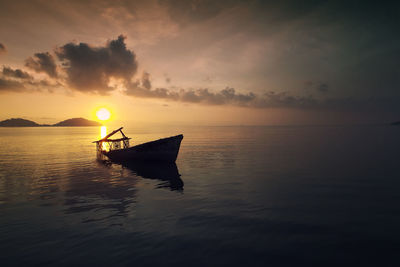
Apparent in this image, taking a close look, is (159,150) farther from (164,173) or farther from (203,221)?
(203,221)

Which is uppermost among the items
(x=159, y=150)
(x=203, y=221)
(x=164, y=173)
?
(x=159, y=150)

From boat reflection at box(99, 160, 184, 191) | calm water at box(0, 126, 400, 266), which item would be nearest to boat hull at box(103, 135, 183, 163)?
boat reflection at box(99, 160, 184, 191)

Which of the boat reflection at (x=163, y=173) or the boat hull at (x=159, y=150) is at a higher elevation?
the boat hull at (x=159, y=150)

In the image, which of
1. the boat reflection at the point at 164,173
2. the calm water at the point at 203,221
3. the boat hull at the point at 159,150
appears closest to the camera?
the calm water at the point at 203,221

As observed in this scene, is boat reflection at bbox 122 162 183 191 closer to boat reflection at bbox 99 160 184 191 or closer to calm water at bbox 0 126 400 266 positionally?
boat reflection at bbox 99 160 184 191

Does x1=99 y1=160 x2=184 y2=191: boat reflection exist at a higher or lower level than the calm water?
higher

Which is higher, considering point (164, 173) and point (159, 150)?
point (159, 150)

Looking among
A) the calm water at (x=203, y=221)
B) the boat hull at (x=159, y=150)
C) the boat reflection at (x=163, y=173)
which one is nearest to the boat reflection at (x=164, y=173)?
the boat reflection at (x=163, y=173)

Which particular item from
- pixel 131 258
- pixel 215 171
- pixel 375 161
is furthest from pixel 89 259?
pixel 375 161

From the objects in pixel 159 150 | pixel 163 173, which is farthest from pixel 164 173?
pixel 159 150

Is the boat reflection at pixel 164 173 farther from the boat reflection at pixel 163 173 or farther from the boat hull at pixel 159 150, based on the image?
the boat hull at pixel 159 150

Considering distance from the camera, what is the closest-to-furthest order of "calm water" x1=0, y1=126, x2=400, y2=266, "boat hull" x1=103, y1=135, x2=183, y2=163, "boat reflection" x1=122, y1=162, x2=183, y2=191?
"calm water" x1=0, y1=126, x2=400, y2=266
"boat reflection" x1=122, y1=162, x2=183, y2=191
"boat hull" x1=103, y1=135, x2=183, y2=163

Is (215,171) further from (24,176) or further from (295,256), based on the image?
(24,176)

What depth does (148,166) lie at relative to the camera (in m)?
32.3
